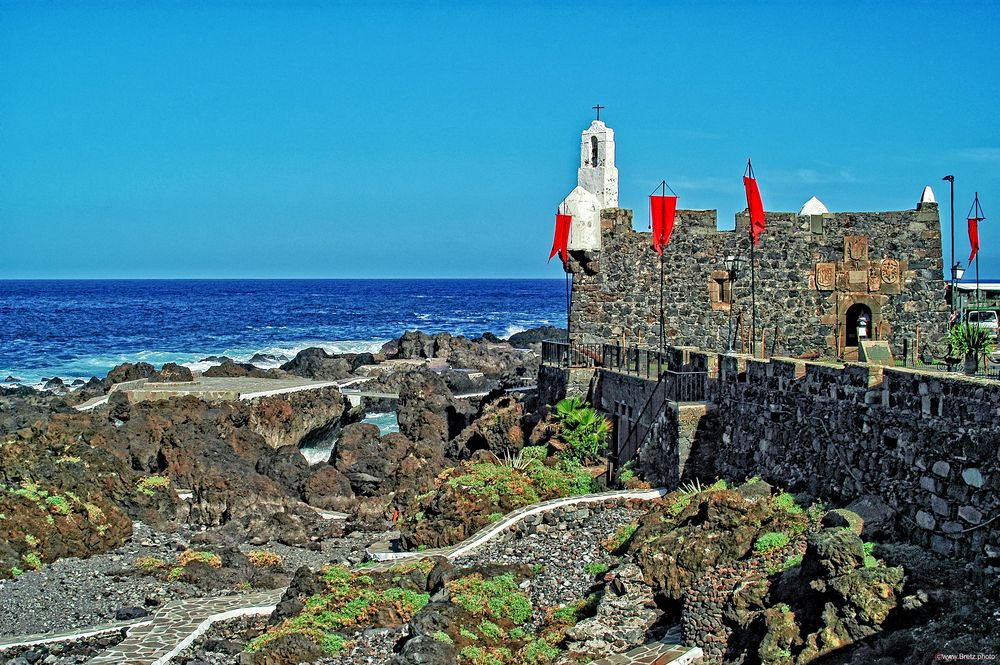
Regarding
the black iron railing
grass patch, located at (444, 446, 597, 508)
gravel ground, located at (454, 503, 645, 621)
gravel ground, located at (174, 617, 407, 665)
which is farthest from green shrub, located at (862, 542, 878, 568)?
the black iron railing

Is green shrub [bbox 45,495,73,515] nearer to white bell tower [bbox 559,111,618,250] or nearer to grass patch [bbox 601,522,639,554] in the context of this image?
grass patch [bbox 601,522,639,554]

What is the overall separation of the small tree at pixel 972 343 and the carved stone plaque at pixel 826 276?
4.60 metres

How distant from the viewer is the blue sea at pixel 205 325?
2889 inches

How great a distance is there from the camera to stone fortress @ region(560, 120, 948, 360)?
2423 cm

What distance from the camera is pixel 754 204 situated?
22.7 metres

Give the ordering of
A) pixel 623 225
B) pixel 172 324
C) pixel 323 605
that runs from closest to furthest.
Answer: pixel 323 605
pixel 623 225
pixel 172 324

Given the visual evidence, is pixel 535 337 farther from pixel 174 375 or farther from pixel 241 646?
pixel 241 646

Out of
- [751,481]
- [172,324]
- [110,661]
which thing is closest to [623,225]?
[751,481]

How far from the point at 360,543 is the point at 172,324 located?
86313mm

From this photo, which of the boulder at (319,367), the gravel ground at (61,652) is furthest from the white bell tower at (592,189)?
the boulder at (319,367)

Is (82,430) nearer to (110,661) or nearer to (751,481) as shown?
(110,661)

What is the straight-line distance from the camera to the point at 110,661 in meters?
13.8

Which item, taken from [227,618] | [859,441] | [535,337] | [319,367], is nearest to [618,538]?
[859,441]

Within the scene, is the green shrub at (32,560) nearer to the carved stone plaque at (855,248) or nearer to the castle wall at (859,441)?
the castle wall at (859,441)
